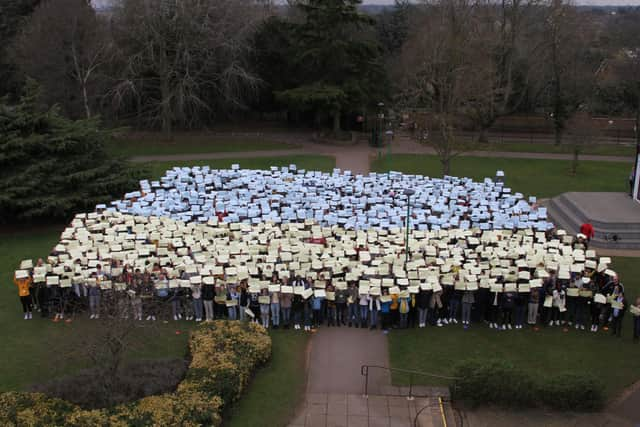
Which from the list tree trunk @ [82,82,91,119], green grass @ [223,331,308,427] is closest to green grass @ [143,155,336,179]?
tree trunk @ [82,82,91,119]

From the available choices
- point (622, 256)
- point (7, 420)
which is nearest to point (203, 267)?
point (7, 420)

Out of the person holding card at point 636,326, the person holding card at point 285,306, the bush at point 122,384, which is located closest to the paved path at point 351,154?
the person holding card at point 285,306

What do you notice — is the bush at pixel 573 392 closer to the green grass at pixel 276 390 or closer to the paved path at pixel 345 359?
the paved path at pixel 345 359

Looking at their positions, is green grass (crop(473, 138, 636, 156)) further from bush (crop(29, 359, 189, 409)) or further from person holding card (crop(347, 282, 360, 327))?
bush (crop(29, 359, 189, 409))

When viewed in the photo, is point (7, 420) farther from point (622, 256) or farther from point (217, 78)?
point (217, 78)

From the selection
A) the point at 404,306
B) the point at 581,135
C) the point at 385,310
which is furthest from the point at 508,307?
the point at 581,135
